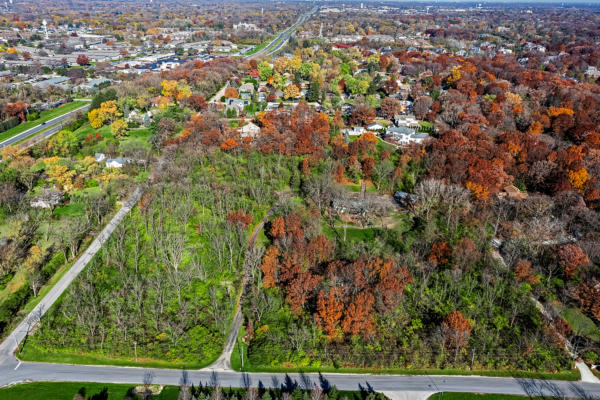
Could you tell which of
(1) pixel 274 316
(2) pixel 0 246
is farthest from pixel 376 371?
(2) pixel 0 246

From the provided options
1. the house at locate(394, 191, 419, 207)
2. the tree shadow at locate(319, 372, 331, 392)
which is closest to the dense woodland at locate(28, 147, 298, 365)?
the tree shadow at locate(319, 372, 331, 392)

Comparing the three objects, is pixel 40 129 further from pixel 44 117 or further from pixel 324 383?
pixel 324 383

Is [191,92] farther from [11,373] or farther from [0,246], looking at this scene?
[11,373]

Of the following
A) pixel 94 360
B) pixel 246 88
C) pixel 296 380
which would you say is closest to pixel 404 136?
pixel 246 88

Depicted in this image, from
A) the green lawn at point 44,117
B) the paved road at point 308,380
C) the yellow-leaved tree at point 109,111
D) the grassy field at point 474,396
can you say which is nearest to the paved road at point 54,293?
the paved road at point 308,380

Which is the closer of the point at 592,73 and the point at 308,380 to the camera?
the point at 308,380

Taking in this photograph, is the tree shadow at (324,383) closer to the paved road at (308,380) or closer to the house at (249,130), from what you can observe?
the paved road at (308,380)

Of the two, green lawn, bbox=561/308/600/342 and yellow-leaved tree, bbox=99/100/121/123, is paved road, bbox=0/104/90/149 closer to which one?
yellow-leaved tree, bbox=99/100/121/123
